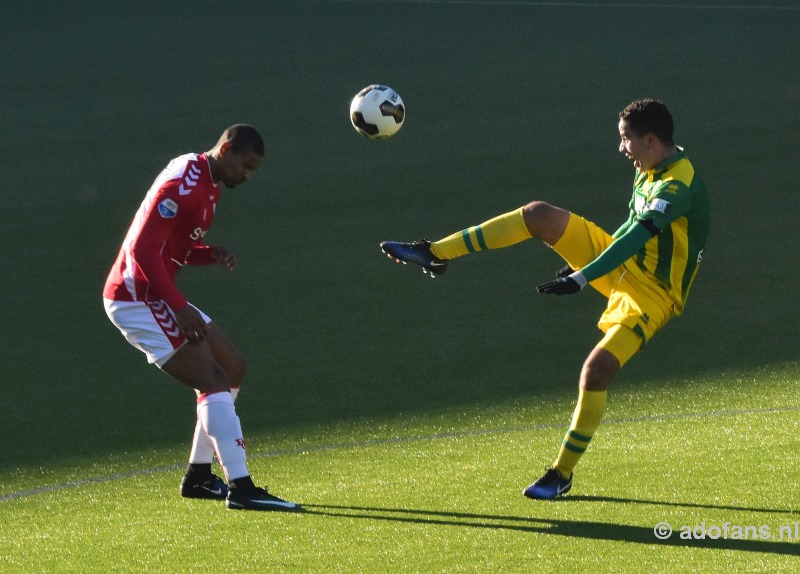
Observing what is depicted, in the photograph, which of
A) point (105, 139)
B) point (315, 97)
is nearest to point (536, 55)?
point (315, 97)

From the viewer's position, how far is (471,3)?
20469mm

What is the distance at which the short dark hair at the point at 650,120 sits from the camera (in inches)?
231

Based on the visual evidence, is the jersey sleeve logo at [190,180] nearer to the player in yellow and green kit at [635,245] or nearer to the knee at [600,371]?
the player in yellow and green kit at [635,245]

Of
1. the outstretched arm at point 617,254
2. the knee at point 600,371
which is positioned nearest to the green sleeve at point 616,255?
the outstretched arm at point 617,254

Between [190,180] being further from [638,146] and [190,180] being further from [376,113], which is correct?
[376,113]

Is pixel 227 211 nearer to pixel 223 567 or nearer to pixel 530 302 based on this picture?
pixel 530 302

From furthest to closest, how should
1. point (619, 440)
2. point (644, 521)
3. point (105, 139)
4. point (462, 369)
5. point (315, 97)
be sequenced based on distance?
point (315, 97), point (105, 139), point (462, 369), point (619, 440), point (644, 521)

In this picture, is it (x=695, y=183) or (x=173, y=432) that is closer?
(x=695, y=183)

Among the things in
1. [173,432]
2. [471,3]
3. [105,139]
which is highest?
[471,3]

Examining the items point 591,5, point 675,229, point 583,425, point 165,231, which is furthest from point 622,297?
point 591,5

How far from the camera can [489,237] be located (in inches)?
244

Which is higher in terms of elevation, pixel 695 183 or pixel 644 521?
pixel 695 183

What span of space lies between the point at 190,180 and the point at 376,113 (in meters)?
2.15

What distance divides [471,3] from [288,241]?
1008cm
